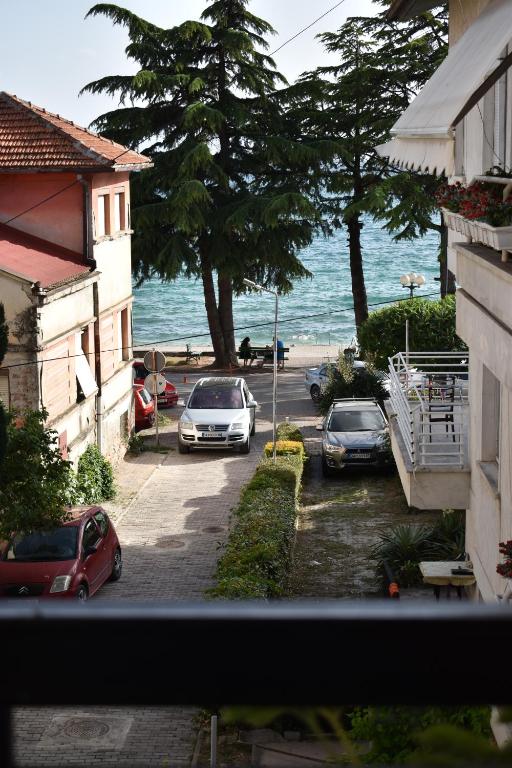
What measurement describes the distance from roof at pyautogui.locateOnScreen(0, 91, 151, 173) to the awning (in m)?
14.0

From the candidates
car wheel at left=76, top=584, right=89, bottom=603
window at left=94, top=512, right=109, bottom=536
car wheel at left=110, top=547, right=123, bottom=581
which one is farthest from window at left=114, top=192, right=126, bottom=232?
car wheel at left=76, top=584, right=89, bottom=603

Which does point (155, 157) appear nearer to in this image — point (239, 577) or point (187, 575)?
point (187, 575)

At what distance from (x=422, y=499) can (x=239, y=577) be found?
2.75 m

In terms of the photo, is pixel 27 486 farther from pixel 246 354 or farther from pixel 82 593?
pixel 246 354

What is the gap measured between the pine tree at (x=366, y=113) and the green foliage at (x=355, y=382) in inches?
391

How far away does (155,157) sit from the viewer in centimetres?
4303

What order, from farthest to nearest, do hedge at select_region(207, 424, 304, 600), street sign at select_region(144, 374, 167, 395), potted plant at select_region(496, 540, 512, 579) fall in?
street sign at select_region(144, 374, 167, 395) → hedge at select_region(207, 424, 304, 600) → potted plant at select_region(496, 540, 512, 579)

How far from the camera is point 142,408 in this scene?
33219 millimetres

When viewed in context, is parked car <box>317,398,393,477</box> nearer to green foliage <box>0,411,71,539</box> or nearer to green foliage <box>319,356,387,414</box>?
green foliage <box>319,356,387,414</box>

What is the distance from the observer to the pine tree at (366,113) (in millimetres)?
41031

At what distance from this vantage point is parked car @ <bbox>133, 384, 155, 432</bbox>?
33188mm

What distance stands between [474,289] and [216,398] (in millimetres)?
20832

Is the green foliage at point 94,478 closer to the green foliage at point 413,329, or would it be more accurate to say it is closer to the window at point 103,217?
the window at point 103,217

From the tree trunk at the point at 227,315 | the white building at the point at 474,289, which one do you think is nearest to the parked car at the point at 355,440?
the white building at the point at 474,289
